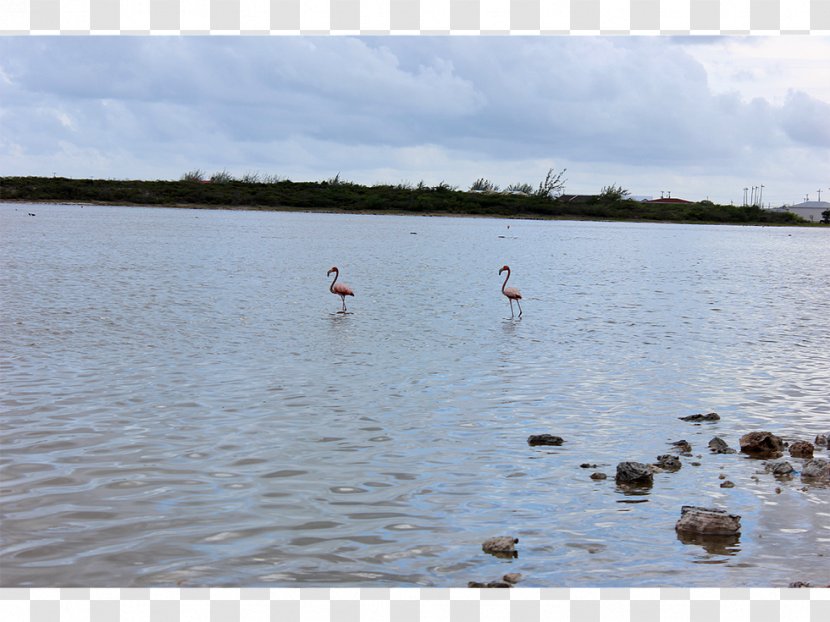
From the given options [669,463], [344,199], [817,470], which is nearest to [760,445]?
[817,470]

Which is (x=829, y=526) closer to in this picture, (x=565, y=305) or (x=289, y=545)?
(x=289, y=545)

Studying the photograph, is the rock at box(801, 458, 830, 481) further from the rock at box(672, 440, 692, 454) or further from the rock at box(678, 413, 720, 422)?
the rock at box(678, 413, 720, 422)

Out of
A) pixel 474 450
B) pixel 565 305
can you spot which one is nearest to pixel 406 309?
pixel 565 305

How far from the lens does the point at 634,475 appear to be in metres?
8.61

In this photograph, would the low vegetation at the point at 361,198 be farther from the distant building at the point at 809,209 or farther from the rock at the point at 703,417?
the rock at the point at 703,417

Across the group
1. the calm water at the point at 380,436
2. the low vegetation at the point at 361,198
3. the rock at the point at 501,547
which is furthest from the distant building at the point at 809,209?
the rock at the point at 501,547

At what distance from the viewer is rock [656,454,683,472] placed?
921 cm

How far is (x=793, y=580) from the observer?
6461 mm

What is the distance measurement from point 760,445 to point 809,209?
574 ft

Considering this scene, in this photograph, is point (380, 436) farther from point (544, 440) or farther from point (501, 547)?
point (501, 547)

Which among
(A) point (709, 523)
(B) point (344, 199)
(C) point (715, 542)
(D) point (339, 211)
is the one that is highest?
(B) point (344, 199)

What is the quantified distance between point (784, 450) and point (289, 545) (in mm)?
5812

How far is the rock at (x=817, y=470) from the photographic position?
8.97 m

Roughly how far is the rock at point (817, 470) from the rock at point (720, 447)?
3.01ft
